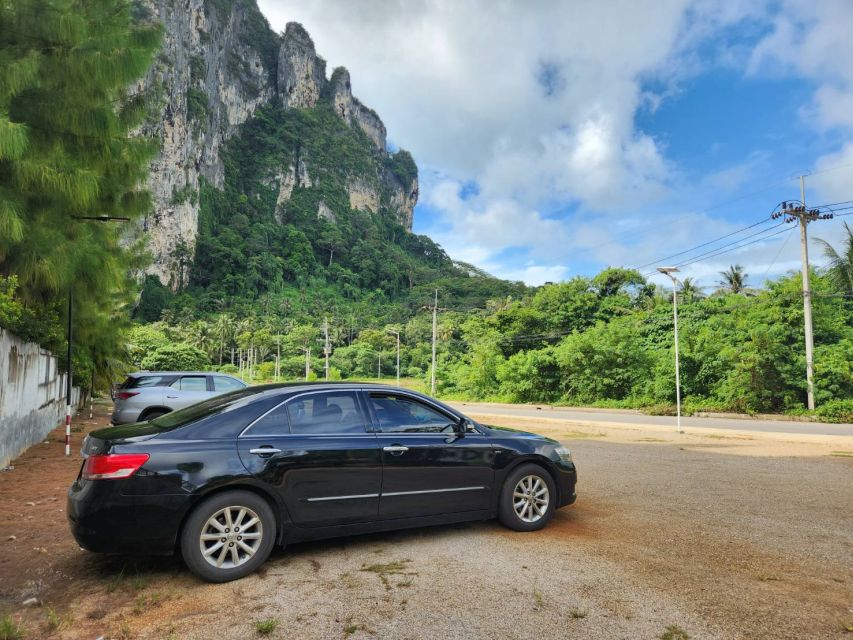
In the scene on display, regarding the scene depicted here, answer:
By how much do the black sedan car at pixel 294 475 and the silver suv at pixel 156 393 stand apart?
7917mm

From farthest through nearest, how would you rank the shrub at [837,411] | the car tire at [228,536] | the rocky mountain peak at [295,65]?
1. the rocky mountain peak at [295,65]
2. the shrub at [837,411]
3. the car tire at [228,536]

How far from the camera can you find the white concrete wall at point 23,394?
8.38 metres

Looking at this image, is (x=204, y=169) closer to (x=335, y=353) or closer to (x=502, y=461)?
(x=335, y=353)

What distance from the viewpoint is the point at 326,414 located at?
4586 millimetres

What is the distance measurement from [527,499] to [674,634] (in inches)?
83.6

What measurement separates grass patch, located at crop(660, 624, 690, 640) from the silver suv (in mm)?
10239

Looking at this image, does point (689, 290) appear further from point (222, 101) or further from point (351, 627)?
point (222, 101)

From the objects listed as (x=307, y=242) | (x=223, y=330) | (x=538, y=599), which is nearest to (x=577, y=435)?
(x=538, y=599)

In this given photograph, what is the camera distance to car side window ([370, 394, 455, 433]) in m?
4.79

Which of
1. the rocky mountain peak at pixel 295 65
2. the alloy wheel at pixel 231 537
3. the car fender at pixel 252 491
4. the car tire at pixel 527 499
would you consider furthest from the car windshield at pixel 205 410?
the rocky mountain peak at pixel 295 65

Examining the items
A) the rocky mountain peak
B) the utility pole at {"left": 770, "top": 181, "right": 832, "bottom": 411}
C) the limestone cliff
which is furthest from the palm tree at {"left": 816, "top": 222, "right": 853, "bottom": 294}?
the rocky mountain peak

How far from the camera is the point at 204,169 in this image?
119312mm

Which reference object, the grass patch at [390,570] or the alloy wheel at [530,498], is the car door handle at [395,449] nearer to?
the grass patch at [390,570]

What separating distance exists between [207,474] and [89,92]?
592 cm
